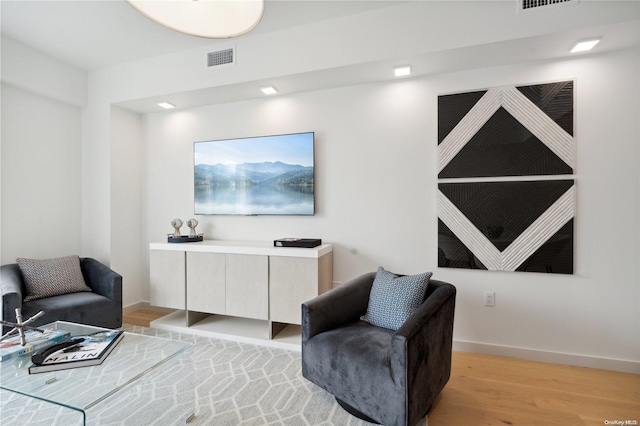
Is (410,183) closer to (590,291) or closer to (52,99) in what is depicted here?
(590,291)

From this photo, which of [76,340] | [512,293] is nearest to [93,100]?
[76,340]

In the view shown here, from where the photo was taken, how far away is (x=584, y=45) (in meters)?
2.39

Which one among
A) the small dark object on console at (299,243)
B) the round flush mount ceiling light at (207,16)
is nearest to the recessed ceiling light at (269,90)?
the small dark object on console at (299,243)

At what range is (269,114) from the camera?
3.51 meters

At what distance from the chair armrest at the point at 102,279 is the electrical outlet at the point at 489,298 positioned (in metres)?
3.31

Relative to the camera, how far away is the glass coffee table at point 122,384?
4.94 feet

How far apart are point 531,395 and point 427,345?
3.23ft

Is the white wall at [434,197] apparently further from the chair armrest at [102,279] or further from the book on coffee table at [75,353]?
the book on coffee table at [75,353]

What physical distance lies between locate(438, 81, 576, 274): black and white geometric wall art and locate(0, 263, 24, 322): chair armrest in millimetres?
3435

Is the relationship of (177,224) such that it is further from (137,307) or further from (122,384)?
(122,384)

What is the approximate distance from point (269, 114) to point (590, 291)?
3203 mm

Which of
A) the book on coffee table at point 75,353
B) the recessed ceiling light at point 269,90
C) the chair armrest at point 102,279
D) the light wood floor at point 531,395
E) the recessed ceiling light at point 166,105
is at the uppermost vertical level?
the recessed ceiling light at point 166,105

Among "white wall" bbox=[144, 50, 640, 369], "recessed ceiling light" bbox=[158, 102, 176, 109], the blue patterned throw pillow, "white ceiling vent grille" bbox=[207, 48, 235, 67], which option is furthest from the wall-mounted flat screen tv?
the blue patterned throw pillow

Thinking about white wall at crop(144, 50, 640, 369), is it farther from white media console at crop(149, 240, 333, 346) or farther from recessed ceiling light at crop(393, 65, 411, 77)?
white media console at crop(149, 240, 333, 346)
